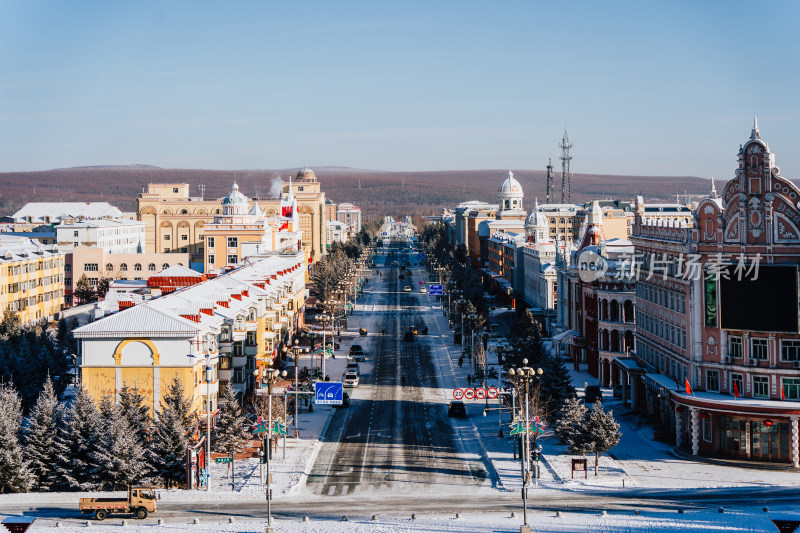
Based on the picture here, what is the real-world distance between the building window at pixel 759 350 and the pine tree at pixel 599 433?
31.5 ft

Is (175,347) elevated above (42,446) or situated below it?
above

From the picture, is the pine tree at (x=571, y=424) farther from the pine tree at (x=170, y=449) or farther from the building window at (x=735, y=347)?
the pine tree at (x=170, y=449)

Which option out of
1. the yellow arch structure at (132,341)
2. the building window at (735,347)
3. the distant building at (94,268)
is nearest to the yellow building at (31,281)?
the distant building at (94,268)

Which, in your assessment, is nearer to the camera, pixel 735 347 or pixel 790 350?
pixel 790 350

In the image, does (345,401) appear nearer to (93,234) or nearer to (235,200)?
(235,200)

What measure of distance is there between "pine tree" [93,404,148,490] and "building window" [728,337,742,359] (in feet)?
108

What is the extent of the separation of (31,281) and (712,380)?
88.7m

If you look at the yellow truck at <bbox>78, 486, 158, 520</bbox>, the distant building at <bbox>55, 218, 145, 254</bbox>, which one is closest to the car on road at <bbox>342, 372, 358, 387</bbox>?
the yellow truck at <bbox>78, 486, 158, 520</bbox>

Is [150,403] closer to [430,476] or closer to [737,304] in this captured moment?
[430,476]

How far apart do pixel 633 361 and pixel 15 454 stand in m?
43.4

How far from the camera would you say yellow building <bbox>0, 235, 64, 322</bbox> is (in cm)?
11394

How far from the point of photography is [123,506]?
146 feet

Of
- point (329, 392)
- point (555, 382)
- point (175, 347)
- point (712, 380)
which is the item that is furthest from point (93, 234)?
point (712, 380)

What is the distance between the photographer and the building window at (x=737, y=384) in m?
57.4
